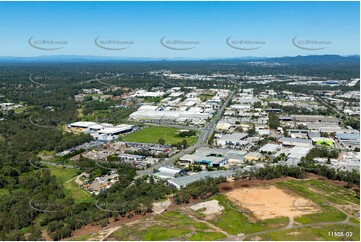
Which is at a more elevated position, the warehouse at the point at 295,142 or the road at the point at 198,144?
the warehouse at the point at 295,142

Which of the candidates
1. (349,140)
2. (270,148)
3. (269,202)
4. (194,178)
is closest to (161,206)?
(194,178)

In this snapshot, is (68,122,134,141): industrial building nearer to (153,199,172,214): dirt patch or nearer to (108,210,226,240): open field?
(153,199,172,214): dirt patch

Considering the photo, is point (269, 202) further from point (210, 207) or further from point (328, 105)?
point (328, 105)

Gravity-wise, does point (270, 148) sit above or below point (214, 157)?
above

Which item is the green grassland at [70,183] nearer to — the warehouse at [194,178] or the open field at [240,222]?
the warehouse at [194,178]

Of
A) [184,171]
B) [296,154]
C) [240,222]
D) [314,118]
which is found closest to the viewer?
[240,222]

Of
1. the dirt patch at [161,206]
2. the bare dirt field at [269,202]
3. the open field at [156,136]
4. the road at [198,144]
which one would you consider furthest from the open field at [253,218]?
the open field at [156,136]

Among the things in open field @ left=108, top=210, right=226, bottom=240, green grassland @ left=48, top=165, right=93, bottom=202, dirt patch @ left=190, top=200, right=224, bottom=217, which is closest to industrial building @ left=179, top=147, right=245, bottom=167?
dirt patch @ left=190, top=200, right=224, bottom=217
